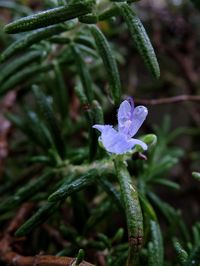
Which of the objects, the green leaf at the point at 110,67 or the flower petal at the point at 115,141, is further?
the green leaf at the point at 110,67

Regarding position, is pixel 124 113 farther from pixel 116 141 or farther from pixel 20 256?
pixel 20 256

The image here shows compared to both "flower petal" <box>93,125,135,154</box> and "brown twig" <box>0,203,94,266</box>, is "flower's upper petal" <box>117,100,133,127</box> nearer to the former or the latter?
"flower petal" <box>93,125,135,154</box>

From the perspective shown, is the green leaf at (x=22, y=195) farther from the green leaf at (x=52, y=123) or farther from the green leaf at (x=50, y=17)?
the green leaf at (x=50, y=17)

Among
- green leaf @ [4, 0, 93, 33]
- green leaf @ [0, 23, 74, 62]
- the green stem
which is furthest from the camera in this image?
green leaf @ [0, 23, 74, 62]

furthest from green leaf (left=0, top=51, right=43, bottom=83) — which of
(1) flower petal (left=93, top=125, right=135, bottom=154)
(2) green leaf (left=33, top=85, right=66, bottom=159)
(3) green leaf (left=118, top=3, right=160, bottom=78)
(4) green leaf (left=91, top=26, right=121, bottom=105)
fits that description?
(1) flower petal (left=93, top=125, right=135, bottom=154)

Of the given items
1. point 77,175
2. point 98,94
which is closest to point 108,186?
point 77,175

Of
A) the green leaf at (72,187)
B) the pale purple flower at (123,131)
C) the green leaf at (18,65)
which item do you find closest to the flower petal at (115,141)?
the pale purple flower at (123,131)
